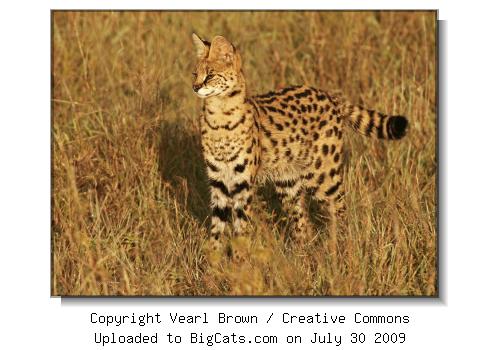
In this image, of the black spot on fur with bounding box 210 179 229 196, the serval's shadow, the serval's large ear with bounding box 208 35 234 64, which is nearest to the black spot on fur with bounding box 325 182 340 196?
the black spot on fur with bounding box 210 179 229 196

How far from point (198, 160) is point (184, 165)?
12 centimetres

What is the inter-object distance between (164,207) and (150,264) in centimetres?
51

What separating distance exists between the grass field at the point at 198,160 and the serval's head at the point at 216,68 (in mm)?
784

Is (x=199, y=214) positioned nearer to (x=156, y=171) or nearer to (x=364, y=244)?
(x=156, y=171)

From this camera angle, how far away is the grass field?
5.18 metres

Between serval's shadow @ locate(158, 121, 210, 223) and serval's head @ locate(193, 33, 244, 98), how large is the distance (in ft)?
3.07

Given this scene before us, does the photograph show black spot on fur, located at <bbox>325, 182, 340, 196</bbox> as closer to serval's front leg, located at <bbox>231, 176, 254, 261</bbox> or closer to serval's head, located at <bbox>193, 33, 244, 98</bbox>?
serval's front leg, located at <bbox>231, 176, 254, 261</bbox>

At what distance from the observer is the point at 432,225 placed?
17.8ft

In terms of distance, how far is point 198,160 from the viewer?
6652 mm

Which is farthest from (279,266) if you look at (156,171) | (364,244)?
(156,171)

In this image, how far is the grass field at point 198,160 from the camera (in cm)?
518

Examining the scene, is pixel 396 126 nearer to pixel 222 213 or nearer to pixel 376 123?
pixel 376 123

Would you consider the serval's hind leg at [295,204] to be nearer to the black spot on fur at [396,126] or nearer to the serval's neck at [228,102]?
the black spot on fur at [396,126]

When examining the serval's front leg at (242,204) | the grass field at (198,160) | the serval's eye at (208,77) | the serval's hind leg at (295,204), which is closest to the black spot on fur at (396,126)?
the grass field at (198,160)
